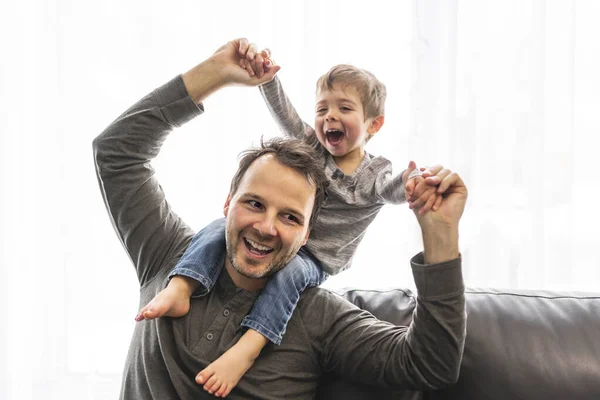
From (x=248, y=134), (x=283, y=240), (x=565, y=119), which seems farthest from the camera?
(x=248, y=134)

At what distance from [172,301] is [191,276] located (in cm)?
8

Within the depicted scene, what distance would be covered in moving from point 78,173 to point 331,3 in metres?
1.18

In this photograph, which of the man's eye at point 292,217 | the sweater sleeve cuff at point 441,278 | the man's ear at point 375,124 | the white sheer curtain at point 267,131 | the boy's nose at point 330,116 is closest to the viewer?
the sweater sleeve cuff at point 441,278

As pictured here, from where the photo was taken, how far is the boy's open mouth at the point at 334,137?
168cm

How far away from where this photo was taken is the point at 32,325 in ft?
7.89

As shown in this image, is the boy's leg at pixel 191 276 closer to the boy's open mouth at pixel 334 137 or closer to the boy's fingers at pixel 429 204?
the boy's open mouth at pixel 334 137

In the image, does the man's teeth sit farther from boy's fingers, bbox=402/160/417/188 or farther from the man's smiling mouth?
boy's fingers, bbox=402/160/417/188

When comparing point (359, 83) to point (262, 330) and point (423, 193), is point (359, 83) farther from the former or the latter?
point (262, 330)

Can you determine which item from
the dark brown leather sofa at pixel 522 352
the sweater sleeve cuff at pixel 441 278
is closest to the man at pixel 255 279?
the sweater sleeve cuff at pixel 441 278

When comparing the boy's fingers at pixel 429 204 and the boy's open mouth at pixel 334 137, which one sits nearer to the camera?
the boy's fingers at pixel 429 204

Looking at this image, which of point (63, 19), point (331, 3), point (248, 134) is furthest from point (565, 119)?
point (63, 19)

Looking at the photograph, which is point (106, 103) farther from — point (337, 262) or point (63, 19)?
point (337, 262)

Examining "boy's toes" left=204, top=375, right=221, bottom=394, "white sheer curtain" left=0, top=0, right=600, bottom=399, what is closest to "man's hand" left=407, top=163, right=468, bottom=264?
"boy's toes" left=204, top=375, right=221, bottom=394

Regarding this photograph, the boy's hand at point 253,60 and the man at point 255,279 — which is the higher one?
the boy's hand at point 253,60
